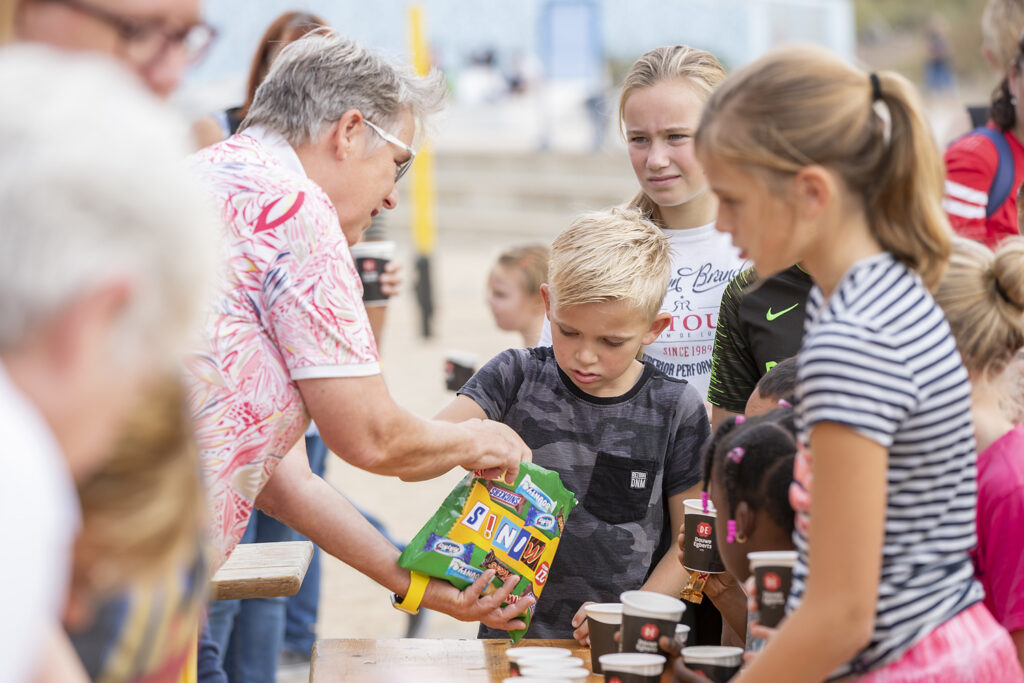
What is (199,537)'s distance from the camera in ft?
4.52

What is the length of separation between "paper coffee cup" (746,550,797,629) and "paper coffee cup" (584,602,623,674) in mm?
436

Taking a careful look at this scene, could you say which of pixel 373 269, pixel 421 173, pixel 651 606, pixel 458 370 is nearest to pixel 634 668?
pixel 651 606

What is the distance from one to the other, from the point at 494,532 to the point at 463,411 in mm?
480

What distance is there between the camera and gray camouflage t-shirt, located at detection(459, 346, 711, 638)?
8.38ft

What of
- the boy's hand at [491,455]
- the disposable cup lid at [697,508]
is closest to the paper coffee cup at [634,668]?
the disposable cup lid at [697,508]

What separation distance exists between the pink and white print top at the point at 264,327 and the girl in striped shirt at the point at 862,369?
2.67 ft

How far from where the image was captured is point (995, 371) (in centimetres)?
185

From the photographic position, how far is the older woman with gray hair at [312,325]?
205cm

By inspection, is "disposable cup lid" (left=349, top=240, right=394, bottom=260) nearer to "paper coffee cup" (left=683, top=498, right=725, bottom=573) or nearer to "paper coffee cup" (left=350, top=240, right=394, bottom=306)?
"paper coffee cup" (left=350, top=240, right=394, bottom=306)

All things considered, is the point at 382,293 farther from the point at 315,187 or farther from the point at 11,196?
the point at 11,196

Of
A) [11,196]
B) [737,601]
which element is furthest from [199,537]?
[737,601]

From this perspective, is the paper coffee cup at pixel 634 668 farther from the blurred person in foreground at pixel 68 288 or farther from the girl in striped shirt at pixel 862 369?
the blurred person in foreground at pixel 68 288

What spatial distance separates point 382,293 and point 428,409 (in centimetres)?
509

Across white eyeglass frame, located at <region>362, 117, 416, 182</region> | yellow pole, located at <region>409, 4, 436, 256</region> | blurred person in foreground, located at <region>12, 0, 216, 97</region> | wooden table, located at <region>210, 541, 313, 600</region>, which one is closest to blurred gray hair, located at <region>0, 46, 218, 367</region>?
blurred person in foreground, located at <region>12, 0, 216, 97</region>
